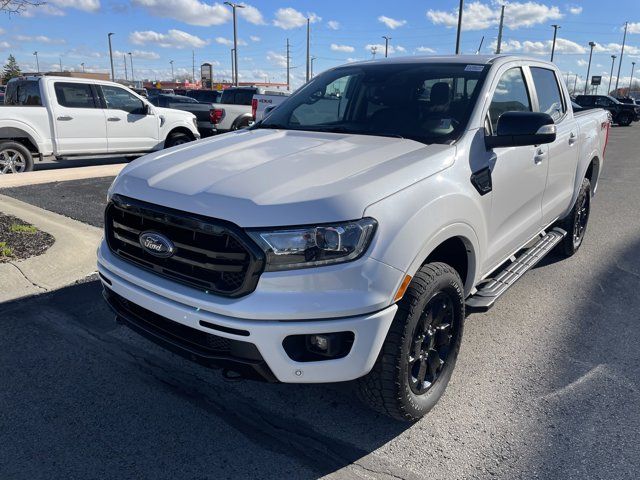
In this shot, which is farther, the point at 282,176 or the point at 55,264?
the point at 55,264

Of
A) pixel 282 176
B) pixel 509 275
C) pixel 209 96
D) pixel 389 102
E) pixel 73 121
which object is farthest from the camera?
pixel 209 96

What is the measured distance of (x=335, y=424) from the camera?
2.85 metres

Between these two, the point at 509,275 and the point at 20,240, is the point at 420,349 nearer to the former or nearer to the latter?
the point at 509,275

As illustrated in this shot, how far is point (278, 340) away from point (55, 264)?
3356 millimetres

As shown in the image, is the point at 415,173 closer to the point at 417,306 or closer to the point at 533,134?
the point at 417,306

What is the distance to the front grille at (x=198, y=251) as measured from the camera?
229cm

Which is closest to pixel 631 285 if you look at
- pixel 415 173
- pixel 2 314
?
pixel 415 173

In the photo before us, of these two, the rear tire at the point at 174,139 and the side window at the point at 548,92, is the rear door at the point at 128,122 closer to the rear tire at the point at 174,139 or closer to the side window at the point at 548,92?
the rear tire at the point at 174,139

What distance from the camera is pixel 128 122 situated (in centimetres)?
1115

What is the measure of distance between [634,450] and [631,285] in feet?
8.84

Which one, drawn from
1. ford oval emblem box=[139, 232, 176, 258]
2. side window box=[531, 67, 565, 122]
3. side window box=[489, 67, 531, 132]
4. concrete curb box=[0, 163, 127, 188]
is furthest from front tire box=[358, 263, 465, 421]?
concrete curb box=[0, 163, 127, 188]

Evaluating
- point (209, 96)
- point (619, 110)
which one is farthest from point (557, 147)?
point (619, 110)

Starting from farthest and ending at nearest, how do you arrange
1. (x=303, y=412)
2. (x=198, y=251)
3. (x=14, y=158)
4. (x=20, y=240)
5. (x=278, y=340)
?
(x=14, y=158) < (x=20, y=240) < (x=303, y=412) < (x=198, y=251) < (x=278, y=340)

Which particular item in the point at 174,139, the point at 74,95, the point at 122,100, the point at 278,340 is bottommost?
the point at 174,139
